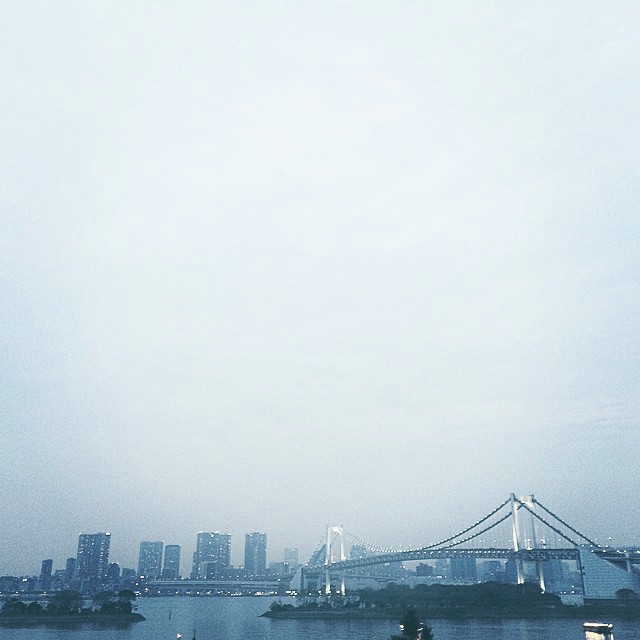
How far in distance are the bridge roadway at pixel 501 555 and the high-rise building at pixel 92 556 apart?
3166 inches

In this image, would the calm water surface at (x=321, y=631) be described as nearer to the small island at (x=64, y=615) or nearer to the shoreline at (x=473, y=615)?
the shoreline at (x=473, y=615)

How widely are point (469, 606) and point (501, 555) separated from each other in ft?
54.0

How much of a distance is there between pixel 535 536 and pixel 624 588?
51.3 ft

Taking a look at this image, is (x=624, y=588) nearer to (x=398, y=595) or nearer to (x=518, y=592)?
(x=518, y=592)

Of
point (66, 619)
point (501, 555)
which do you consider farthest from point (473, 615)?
point (66, 619)

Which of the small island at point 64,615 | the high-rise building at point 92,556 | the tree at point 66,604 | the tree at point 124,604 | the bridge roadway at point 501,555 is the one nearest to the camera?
the small island at point 64,615

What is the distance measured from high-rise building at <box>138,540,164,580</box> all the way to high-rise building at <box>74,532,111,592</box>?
19389mm

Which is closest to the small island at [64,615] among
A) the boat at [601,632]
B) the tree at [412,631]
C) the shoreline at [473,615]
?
the shoreline at [473,615]

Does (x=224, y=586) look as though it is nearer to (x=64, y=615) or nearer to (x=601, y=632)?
(x=64, y=615)

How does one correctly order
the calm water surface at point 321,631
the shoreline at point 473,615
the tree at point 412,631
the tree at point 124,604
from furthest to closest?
1. the tree at point 124,604
2. the shoreline at point 473,615
3. the calm water surface at point 321,631
4. the tree at point 412,631

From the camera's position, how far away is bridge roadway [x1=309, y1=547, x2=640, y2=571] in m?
63.6

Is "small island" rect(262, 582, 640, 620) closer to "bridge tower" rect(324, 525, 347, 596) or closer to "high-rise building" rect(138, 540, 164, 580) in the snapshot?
"bridge tower" rect(324, 525, 347, 596)

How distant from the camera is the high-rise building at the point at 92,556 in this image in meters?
145

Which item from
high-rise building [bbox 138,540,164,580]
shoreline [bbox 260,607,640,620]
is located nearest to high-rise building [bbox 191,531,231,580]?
high-rise building [bbox 138,540,164,580]
